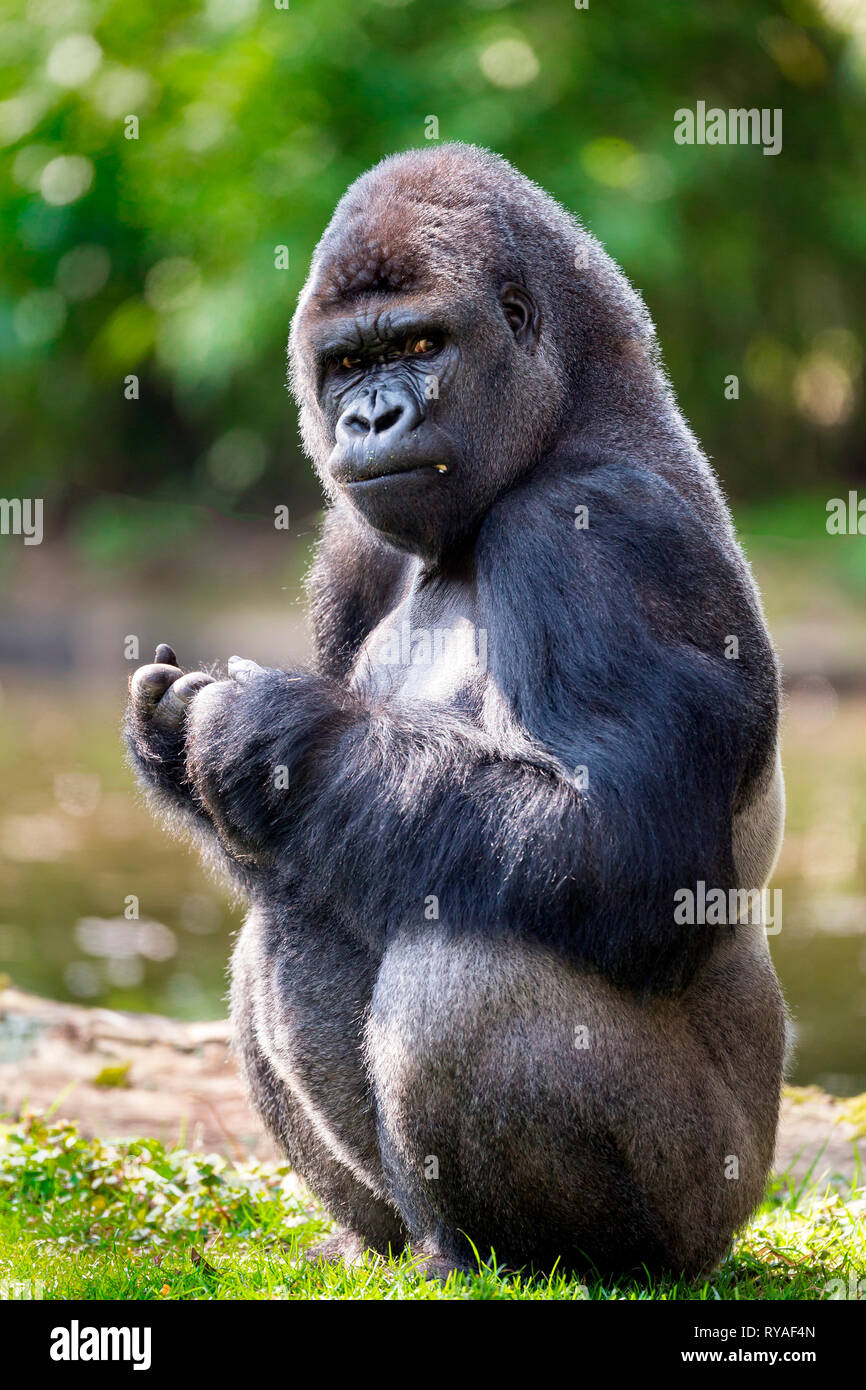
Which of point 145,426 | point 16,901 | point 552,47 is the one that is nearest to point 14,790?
point 16,901

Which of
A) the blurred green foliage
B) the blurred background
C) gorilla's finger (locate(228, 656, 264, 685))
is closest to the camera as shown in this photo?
gorilla's finger (locate(228, 656, 264, 685))

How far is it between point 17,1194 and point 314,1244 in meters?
1.04

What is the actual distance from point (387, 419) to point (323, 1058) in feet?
5.94

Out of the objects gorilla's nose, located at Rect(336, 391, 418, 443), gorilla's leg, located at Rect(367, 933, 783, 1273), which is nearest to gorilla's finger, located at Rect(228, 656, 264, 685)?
gorilla's nose, located at Rect(336, 391, 418, 443)

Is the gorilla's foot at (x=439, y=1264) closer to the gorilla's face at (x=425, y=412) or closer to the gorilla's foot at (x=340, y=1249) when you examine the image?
the gorilla's foot at (x=340, y=1249)

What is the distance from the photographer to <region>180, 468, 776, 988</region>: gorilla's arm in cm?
412

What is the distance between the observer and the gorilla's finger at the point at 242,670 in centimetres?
452

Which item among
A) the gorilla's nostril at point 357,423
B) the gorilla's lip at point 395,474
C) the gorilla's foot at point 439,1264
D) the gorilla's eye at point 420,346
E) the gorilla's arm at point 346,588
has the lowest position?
the gorilla's foot at point 439,1264

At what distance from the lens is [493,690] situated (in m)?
4.36

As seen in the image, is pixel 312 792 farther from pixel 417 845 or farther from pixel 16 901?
pixel 16 901

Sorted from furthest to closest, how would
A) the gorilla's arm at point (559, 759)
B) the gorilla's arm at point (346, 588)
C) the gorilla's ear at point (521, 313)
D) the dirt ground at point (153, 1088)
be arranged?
the dirt ground at point (153, 1088) → the gorilla's arm at point (346, 588) → the gorilla's ear at point (521, 313) → the gorilla's arm at point (559, 759)

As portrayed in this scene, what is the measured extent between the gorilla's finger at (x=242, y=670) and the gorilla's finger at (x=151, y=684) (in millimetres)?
192

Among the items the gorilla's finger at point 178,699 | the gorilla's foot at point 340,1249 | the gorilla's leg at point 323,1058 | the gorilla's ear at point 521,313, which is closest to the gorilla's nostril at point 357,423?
the gorilla's ear at point 521,313

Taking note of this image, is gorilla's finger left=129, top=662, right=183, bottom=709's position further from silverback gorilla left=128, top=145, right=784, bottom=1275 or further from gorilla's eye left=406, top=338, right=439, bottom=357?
gorilla's eye left=406, top=338, right=439, bottom=357
